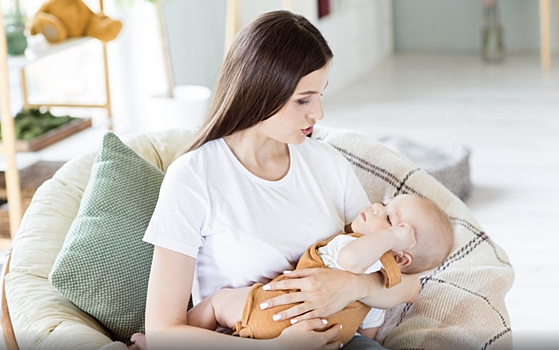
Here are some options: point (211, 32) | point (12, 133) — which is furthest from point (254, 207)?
point (211, 32)

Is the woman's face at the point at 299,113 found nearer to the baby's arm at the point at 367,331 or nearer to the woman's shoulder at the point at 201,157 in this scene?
the woman's shoulder at the point at 201,157

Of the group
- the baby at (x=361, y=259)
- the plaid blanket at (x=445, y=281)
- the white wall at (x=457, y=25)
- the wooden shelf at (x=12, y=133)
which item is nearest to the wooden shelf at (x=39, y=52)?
the wooden shelf at (x=12, y=133)

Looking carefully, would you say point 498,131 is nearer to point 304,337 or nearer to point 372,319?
point 372,319

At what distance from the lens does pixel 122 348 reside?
1498mm

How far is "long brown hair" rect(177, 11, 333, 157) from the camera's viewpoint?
59.7 inches

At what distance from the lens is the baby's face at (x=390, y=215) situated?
1.60 metres

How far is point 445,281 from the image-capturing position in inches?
73.4

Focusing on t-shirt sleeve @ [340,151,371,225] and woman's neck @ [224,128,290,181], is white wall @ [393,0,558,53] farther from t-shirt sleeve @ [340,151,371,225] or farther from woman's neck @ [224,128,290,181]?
woman's neck @ [224,128,290,181]

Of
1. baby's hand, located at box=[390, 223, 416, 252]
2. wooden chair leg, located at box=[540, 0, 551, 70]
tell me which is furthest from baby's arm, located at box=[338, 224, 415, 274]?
wooden chair leg, located at box=[540, 0, 551, 70]

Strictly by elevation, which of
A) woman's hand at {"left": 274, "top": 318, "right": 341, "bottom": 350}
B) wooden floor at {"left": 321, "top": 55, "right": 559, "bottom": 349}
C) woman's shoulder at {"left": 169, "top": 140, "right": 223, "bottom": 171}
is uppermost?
woman's shoulder at {"left": 169, "top": 140, "right": 223, "bottom": 171}

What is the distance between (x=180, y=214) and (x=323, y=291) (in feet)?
0.93

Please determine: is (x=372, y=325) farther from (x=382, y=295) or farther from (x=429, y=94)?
(x=429, y=94)

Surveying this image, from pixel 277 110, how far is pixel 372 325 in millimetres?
467

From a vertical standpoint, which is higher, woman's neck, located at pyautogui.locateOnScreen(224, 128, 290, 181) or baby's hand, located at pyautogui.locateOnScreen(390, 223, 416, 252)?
woman's neck, located at pyautogui.locateOnScreen(224, 128, 290, 181)
